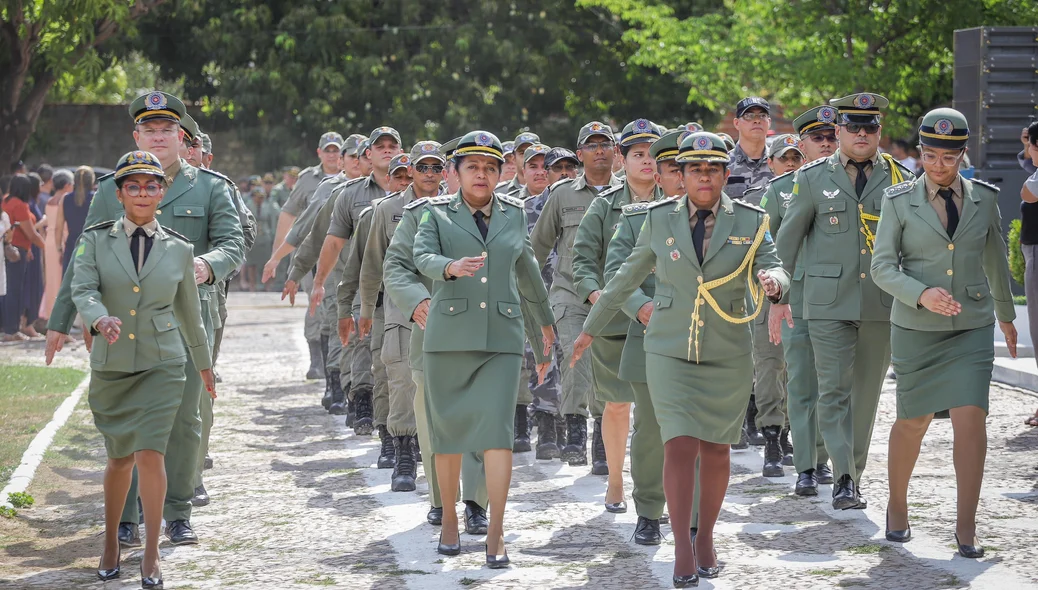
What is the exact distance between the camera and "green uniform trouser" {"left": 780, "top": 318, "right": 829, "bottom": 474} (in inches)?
382

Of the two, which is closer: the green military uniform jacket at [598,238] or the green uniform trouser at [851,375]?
the green uniform trouser at [851,375]

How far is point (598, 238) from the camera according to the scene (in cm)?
979

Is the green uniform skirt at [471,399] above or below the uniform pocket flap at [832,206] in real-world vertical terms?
below

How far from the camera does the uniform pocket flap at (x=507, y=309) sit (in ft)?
26.8

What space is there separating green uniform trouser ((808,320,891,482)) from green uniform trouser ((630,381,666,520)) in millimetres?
1245

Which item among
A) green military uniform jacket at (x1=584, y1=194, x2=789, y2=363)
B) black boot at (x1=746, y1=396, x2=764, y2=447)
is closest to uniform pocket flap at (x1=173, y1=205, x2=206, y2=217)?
green military uniform jacket at (x1=584, y1=194, x2=789, y2=363)

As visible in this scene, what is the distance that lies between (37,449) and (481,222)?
→ 16.1 ft

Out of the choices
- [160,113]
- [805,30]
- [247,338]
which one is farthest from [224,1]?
[160,113]

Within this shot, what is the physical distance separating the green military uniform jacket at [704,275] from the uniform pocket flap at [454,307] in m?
0.99

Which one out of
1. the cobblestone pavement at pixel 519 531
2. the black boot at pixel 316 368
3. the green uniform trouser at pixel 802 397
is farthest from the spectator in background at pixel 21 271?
the green uniform trouser at pixel 802 397

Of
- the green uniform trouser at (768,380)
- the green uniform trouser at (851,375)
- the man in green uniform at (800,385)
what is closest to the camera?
the green uniform trouser at (851,375)

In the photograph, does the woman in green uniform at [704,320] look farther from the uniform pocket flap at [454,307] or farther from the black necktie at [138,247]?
the black necktie at [138,247]

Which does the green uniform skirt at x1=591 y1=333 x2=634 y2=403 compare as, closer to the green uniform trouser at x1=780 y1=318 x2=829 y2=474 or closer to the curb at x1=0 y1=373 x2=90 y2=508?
the green uniform trouser at x1=780 y1=318 x2=829 y2=474

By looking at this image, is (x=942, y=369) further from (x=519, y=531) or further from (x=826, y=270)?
(x=519, y=531)
